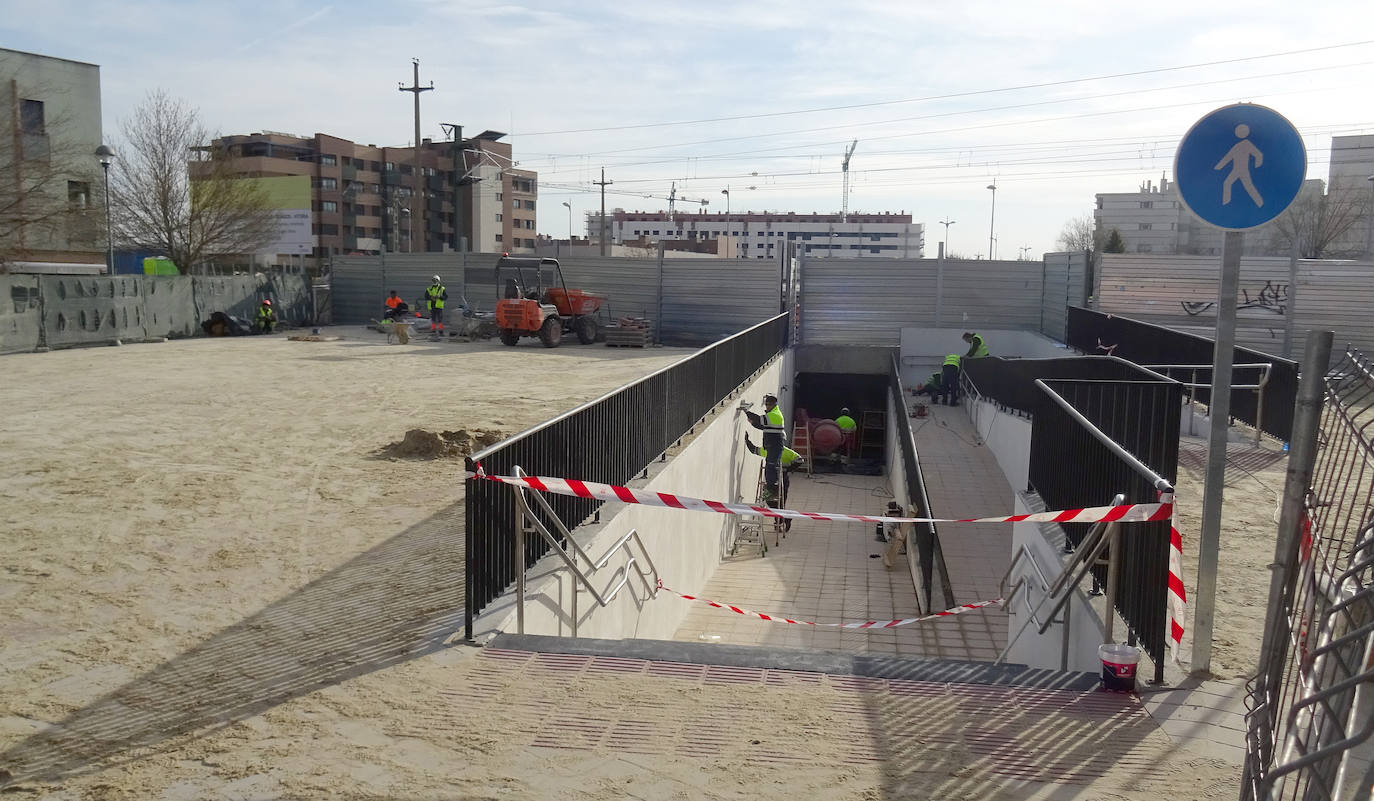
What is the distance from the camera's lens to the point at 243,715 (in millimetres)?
4336

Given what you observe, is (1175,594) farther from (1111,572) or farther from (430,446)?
(430,446)

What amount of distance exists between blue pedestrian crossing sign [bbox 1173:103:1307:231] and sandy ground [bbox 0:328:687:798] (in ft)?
13.6

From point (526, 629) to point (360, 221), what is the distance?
81.3 m

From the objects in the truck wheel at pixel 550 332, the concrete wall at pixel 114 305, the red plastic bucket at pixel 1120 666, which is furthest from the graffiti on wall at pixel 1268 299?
the concrete wall at pixel 114 305

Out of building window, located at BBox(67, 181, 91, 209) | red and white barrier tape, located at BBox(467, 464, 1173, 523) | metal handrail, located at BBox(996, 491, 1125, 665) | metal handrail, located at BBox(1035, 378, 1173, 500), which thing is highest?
building window, located at BBox(67, 181, 91, 209)

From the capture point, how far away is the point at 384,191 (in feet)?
263

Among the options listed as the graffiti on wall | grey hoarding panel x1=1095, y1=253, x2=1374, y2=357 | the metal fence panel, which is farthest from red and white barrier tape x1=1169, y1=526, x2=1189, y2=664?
the metal fence panel

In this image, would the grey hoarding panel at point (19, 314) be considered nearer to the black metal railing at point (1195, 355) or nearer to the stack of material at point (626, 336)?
the stack of material at point (626, 336)

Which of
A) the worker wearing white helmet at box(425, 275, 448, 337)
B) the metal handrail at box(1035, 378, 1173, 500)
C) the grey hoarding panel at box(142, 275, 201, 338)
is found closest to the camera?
the metal handrail at box(1035, 378, 1173, 500)

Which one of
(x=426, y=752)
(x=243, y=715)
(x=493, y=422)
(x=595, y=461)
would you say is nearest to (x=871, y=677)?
(x=426, y=752)

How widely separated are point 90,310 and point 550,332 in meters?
10.2

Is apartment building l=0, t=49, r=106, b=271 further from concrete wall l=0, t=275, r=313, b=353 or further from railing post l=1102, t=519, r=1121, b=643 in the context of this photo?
railing post l=1102, t=519, r=1121, b=643

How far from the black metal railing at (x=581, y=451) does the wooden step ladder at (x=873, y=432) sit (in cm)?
1155

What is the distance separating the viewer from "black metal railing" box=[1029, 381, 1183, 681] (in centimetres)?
485
